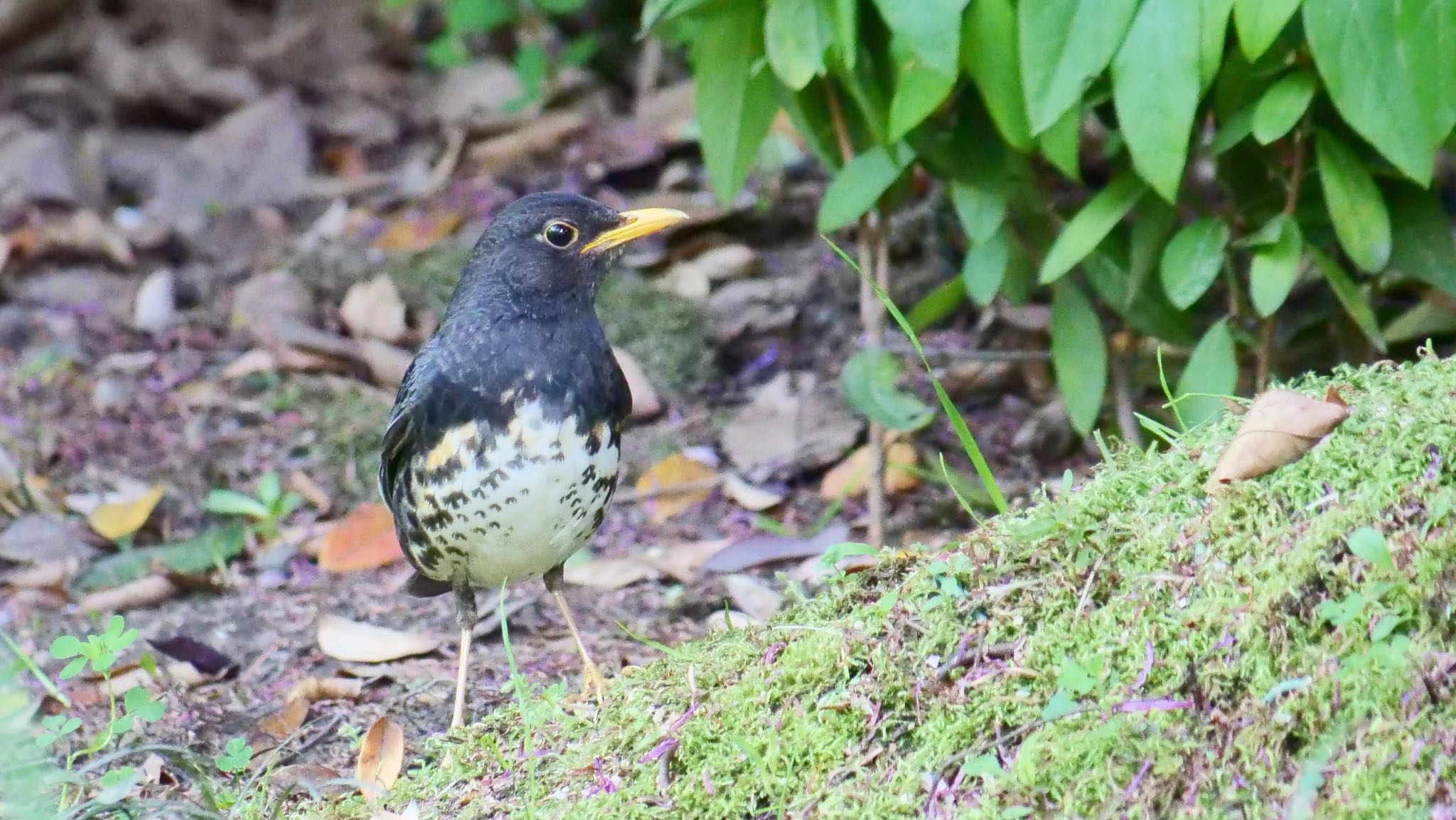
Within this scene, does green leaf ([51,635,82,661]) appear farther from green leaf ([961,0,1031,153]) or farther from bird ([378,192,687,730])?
green leaf ([961,0,1031,153])

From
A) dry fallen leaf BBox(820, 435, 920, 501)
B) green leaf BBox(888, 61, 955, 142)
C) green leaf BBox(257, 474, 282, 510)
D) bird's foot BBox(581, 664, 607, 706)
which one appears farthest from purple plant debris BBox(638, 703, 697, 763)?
green leaf BBox(257, 474, 282, 510)

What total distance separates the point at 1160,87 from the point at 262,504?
3.33 m

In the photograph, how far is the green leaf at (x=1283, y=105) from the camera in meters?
3.76

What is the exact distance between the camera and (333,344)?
620 cm

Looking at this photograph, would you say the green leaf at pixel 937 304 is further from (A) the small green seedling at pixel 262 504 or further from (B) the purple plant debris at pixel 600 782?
(A) the small green seedling at pixel 262 504

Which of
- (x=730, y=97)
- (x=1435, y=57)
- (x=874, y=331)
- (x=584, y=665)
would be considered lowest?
(x=584, y=665)

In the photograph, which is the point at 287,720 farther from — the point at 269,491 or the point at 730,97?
the point at 730,97

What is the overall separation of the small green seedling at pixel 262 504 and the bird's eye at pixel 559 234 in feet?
6.04

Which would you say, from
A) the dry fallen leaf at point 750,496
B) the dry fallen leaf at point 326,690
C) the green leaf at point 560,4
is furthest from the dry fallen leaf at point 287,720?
the green leaf at point 560,4

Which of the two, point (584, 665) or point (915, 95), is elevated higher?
point (915, 95)

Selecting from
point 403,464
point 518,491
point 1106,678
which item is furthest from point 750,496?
point 1106,678

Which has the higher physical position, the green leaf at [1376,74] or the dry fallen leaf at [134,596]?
the green leaf at [1376,74]

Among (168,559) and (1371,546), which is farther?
(168,559)

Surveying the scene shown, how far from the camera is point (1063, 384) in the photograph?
4434 millimetres
